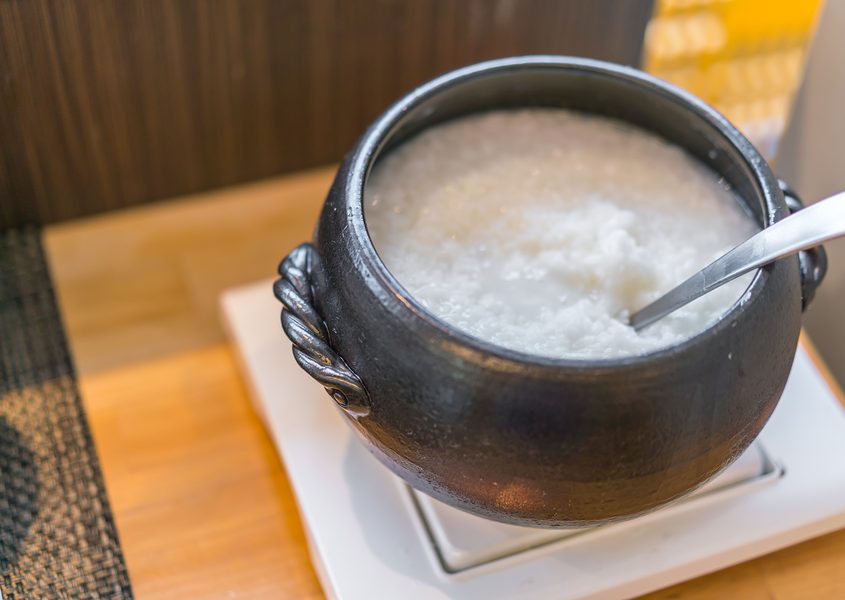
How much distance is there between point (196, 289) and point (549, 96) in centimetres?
46

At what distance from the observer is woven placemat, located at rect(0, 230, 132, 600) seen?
923 millimetres

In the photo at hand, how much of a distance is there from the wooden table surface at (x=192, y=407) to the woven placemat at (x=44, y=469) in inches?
0.9

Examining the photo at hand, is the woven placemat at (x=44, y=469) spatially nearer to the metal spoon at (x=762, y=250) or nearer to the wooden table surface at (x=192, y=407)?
the wooden table surface at (x=192, y=407)

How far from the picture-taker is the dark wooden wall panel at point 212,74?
1.07 metres

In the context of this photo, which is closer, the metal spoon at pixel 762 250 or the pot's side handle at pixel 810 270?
the metal spoon at pixel 762 250

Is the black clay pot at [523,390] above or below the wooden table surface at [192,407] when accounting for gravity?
above

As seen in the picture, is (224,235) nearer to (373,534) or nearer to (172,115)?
(172,115)

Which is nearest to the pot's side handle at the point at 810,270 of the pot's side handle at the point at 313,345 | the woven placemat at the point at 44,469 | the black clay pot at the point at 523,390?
the black clay pot at the point at 523,390

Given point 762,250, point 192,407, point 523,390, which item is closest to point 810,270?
point 762,250

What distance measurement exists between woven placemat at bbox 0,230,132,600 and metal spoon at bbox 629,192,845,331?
20.2 inches

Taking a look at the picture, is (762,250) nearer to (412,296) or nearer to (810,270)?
(810,270)

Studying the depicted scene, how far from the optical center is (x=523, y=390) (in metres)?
0.70

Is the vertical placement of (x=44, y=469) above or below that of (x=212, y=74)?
below

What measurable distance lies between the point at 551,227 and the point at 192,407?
43 cm
